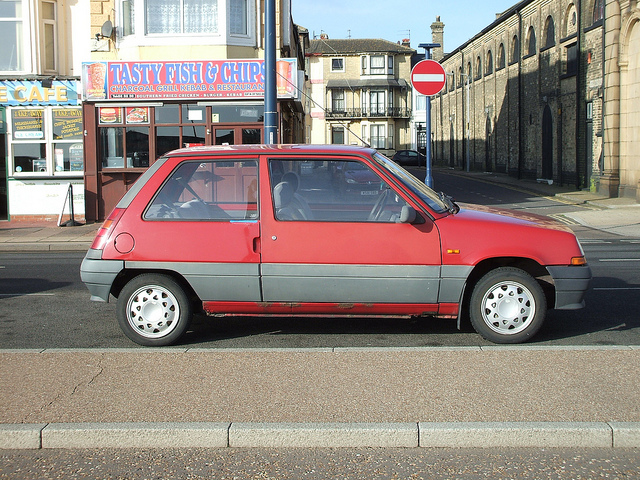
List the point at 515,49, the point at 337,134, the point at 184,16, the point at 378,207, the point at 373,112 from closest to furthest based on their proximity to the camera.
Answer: the point at 378,207, the point at 184,16, the point at 515,49, the point at 337,134, the point at 373,112

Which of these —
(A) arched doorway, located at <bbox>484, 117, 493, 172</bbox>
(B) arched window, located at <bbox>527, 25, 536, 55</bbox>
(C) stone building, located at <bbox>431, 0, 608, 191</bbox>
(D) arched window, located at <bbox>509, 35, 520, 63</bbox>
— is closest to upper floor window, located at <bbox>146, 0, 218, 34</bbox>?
(C) stone building, located at <bbox>431, 0, 608, 191</bbox>

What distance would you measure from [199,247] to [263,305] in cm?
75

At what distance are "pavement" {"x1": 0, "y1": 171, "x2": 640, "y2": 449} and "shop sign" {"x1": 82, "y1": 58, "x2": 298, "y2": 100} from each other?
1253 centimetres

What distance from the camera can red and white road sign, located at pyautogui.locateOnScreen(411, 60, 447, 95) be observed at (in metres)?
13.5

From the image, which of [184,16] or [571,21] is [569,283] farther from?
[571,21]

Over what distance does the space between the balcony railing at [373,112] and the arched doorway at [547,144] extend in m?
38.8

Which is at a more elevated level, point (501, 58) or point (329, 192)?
point (501, 58)

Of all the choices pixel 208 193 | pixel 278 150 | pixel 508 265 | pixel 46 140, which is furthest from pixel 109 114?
pixel 508 265

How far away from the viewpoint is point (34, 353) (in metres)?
5.71

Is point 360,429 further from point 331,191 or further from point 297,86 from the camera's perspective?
point 297,86

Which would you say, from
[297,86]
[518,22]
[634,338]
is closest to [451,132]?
[518,22]

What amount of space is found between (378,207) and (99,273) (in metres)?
2.52

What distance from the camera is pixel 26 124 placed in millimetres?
18047

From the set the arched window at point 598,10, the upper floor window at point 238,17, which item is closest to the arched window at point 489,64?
the arched window at point 598,10
